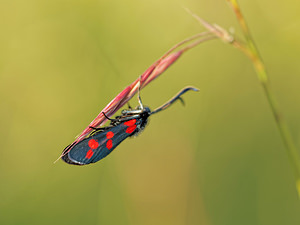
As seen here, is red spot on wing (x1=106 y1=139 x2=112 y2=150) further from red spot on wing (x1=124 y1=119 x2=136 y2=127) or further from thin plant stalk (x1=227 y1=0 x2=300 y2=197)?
thin plant stalk (x1=227 y1=0 x2=300 y2=197)

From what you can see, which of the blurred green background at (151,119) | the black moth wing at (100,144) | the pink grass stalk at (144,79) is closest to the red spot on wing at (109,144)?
the black moth wing at (100,144)

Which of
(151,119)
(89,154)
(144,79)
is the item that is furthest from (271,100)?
(151,119)

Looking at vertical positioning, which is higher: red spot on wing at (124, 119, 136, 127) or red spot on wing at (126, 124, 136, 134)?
red spot on wing at (124, 119, 136, 127)

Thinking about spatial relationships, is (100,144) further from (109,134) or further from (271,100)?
(271,100)

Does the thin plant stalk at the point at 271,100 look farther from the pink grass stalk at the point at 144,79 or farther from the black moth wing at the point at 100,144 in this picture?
the black moth wing at the point at 100,144

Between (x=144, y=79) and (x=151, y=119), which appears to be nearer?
(x=144, y=79)

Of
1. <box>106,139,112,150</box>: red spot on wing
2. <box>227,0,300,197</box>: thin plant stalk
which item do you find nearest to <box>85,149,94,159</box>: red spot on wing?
<box>106,139,112,150</box>: red spot on wing

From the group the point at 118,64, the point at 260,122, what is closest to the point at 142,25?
the point at 118,64
